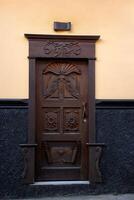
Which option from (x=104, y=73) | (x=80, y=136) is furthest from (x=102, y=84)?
(x=80, y=136)

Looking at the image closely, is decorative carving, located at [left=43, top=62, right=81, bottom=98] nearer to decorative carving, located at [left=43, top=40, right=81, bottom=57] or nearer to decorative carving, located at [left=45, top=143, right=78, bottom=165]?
decorative carving, located at [left=43, top=40, right=81, bottom=57]

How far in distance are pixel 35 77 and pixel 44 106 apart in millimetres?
490

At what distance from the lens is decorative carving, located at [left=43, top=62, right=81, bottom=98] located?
665 centimetres

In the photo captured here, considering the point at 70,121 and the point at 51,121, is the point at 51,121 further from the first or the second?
the point at 70,121

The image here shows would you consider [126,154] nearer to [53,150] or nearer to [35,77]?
[53,150]

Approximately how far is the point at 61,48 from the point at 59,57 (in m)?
0.15

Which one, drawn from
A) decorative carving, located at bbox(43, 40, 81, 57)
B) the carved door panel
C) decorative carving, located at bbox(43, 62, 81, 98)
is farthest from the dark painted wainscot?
decorative carving, located at bbox(43, 40, 81, 57)

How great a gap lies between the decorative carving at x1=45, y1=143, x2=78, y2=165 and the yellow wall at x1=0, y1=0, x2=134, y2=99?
37.6 inches

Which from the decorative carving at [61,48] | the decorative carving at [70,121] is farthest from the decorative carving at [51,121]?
the decorative carving at [61,48]

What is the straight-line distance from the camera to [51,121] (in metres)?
6.64

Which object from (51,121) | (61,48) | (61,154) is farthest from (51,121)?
(61,48)

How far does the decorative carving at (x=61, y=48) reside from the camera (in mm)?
6555

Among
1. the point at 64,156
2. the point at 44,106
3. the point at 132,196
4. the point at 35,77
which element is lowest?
the point at 132,196

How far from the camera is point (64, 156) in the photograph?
6.65 metres
